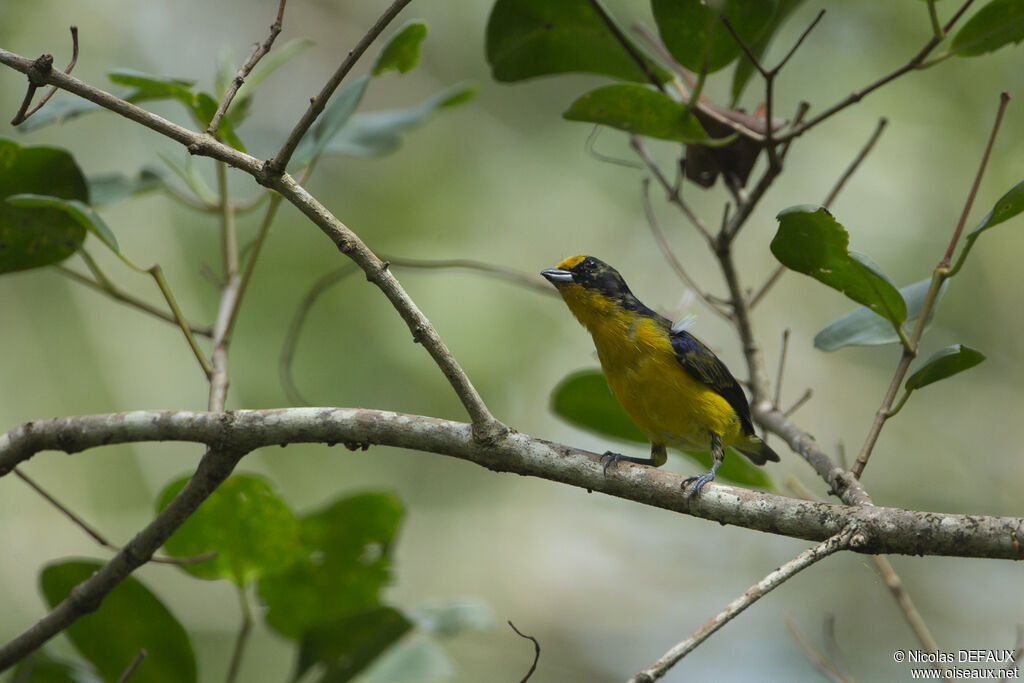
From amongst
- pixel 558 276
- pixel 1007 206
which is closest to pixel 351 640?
pixel 558 276

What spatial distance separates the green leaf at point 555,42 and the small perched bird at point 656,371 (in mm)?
969

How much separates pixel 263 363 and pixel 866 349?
554 cm

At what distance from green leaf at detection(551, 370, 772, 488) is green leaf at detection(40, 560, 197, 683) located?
152 centimetres

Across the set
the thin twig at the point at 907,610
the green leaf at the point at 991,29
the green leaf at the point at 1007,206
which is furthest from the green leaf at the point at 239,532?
the green leaf at the point at 991,29

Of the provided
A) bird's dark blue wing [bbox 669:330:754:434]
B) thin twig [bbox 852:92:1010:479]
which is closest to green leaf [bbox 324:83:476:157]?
bird's dark blue wing [bbox 669:330:754:434]

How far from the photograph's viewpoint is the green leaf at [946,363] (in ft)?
7.64

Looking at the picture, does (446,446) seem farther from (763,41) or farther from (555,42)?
(763,41)

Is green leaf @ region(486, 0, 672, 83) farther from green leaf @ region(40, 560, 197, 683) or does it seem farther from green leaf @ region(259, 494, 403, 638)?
green leaf @ region(40, 560, 197, 683)

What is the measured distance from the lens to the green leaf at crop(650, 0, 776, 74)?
2.88 meters

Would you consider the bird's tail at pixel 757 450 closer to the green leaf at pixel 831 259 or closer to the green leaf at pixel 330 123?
the green leaf at pixel 831 259

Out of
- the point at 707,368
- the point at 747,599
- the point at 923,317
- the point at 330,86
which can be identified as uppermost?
the point at 707,368

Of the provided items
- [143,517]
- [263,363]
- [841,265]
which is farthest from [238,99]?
[143,517]

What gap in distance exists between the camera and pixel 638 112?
2.88 meters

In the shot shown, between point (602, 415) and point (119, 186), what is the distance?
2.08 metres
